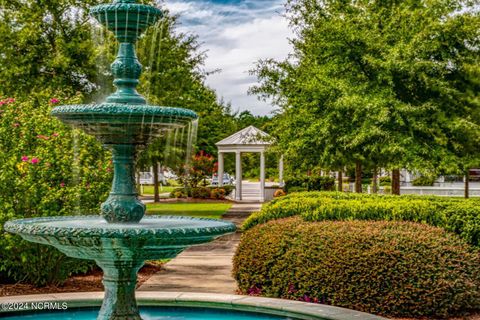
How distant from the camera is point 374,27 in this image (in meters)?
19.6

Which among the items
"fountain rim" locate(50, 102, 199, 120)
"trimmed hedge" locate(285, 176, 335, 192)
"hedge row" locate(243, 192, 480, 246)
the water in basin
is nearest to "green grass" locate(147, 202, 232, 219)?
"trimmed hedge" locate(285, 176, 335, 192)

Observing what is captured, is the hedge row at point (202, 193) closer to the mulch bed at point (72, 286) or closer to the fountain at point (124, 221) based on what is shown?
the mulch bed at point (72, 286)

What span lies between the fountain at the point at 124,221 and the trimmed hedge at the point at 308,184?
28396 millimetres

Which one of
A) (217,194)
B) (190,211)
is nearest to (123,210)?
(190,211)

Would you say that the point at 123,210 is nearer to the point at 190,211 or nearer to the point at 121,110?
the point at 121,110

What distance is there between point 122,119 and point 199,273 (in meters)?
7.81

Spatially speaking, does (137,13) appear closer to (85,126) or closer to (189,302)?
(85,126)

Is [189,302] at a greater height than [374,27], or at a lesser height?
lesser

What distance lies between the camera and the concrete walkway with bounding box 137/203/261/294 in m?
11.7

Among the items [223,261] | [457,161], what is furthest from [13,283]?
[457,161]

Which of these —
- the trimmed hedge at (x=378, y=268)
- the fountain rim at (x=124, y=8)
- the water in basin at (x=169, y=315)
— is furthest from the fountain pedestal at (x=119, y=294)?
the trimmed hedge at (x=378, y=268)

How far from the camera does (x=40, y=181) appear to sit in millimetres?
11664

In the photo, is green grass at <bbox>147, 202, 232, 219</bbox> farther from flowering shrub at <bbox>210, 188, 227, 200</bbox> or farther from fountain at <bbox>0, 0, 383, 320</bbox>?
fountain at <bbox>0, 0, 383, 320</bbox>

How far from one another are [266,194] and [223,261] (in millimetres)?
26833
